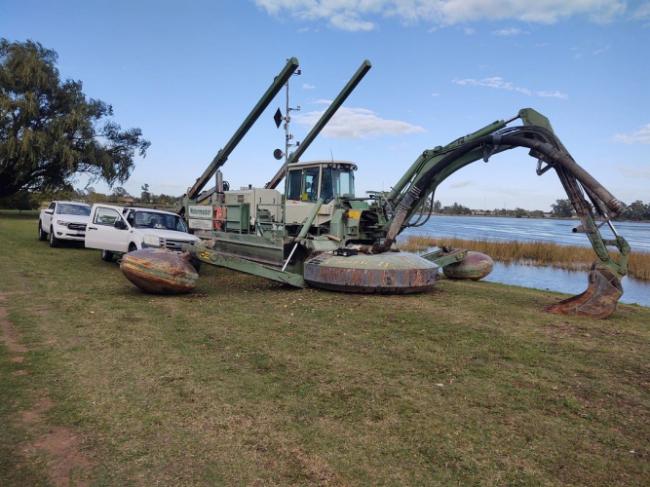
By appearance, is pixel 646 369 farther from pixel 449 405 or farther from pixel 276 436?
pixel 276 436

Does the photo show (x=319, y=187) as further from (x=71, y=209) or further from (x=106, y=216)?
(x=71, y=209)

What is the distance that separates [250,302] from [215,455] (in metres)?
5.81

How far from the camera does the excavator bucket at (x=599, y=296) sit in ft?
28.0

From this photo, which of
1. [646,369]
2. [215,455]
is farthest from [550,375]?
[215,455]

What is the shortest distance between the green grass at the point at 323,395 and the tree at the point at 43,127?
31.2 m

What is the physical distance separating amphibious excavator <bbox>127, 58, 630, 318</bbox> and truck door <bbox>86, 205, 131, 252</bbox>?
2.75 metres

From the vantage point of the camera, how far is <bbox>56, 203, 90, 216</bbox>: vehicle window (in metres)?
19.2

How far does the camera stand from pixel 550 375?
18.4 ft

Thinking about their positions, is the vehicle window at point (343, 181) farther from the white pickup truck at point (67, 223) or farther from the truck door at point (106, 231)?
the white pickup truck at point (67, 223)

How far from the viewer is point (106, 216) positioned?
15281mm

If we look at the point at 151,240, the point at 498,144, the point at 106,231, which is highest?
the point at 498,144

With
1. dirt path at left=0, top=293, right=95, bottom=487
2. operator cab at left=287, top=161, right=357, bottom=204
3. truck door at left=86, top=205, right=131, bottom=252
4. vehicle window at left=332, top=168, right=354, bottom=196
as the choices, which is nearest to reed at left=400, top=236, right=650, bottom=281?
vehicle window at left=332, top=168, right=354, bottom=196

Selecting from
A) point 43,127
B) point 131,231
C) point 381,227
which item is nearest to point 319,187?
point 381,227

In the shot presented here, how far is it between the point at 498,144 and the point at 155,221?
31.3 feet
